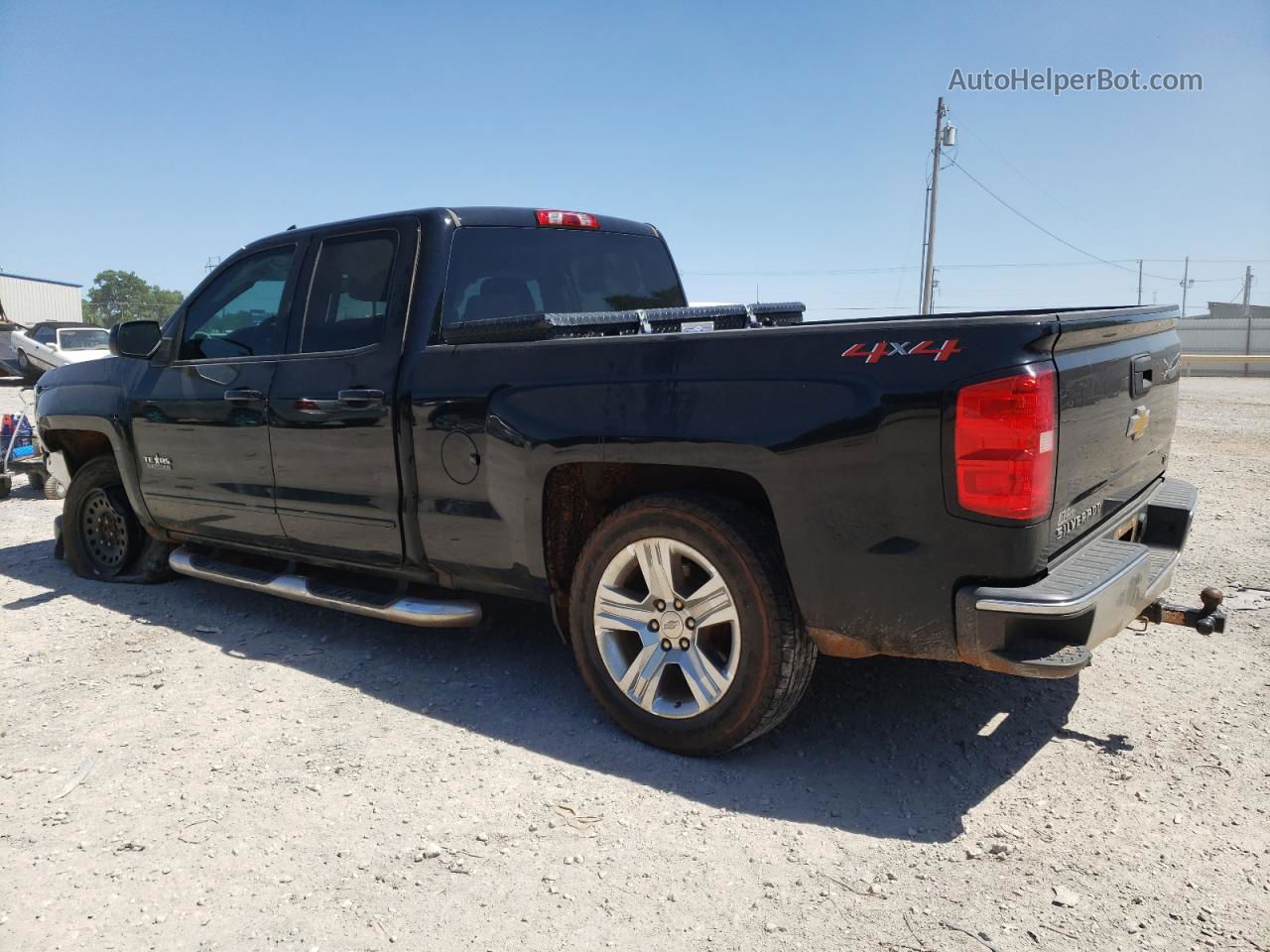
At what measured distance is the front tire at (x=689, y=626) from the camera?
2.95m

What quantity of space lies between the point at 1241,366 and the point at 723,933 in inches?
1323

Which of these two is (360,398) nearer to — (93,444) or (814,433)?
(814,433)

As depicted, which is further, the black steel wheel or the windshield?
the windshield

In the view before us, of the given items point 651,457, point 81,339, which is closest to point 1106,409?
point 651,457

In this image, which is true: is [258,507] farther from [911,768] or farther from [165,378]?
[911,768]

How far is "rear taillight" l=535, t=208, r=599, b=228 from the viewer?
4.36 metres

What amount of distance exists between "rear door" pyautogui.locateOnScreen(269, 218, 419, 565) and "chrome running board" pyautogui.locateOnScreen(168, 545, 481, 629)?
187mm

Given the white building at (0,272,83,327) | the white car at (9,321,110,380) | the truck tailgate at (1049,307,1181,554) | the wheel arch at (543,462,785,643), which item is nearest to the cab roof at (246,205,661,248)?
the wheel arch at (543,462,785,643)

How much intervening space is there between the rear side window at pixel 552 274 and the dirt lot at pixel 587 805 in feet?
5.27

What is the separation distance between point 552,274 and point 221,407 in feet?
5.73

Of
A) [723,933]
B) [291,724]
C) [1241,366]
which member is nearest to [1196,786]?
[723,933]

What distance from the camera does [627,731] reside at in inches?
133

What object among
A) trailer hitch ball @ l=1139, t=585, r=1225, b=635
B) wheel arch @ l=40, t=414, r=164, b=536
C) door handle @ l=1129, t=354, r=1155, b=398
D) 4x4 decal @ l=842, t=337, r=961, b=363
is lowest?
trailer hitch ball @ l=1139, t=585, r=1225, b=635

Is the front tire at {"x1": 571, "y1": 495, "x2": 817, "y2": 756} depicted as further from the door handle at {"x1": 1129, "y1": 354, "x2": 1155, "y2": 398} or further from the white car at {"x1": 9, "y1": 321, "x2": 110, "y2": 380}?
the white car at {"x1": 9, "y1": 321, "x2": 110, "y2": 380}
